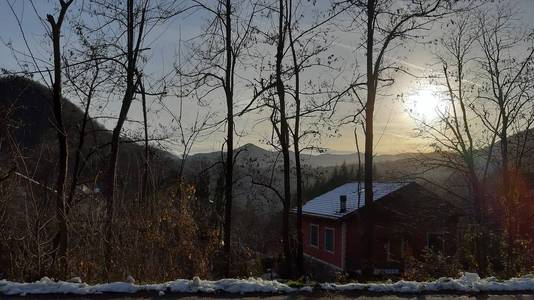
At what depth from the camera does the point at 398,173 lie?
27.9 m

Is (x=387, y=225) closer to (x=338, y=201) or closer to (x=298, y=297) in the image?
(x=338, y=201)

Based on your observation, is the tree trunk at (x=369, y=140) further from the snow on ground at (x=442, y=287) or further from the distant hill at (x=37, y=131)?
the snow on ground at (x=442, y=287)

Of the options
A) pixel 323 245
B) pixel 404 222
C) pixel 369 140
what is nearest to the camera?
pixel 369 140

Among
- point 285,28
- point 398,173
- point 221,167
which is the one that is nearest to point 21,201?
point 221,167

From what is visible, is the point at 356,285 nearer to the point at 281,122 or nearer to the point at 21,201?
the point at 21,201

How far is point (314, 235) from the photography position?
36688 mm

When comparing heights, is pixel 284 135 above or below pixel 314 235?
above

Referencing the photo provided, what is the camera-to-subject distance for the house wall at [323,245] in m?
31.8

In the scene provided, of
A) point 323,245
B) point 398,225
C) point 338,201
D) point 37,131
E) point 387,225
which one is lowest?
point 323,245

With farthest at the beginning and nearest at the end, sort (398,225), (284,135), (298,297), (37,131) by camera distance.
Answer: (398,225), (284,135), (37,131), (298,297)

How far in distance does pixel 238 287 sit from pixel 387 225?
88.8ft

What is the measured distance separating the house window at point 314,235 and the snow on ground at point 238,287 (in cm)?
3042

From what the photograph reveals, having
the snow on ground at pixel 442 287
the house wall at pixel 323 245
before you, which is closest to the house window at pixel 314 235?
the house wall at pixel 323 245

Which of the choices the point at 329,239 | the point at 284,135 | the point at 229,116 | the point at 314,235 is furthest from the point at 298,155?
the point at 314,235
